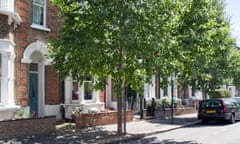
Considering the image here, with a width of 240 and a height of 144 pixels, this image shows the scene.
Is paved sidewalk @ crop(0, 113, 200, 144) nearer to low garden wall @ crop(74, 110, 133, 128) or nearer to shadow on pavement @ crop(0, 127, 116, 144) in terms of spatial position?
shadow on pavement @ crop(0, 127, 116, 144)

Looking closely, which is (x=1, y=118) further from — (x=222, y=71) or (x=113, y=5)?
(x=222, y=71)

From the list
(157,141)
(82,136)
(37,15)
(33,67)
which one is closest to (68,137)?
(82,136)

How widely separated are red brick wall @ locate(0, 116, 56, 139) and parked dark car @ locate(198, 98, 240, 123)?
1001 centimetres

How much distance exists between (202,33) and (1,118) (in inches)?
354

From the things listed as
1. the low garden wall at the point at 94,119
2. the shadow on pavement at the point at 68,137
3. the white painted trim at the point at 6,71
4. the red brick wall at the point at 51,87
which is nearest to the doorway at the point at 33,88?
the red brick wall at the point at 51,87

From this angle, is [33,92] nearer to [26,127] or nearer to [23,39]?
[23,39]

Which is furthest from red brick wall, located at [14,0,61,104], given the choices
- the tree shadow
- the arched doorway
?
the tree shadow

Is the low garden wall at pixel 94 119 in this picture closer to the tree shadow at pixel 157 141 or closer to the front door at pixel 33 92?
the front door at pixel 33 92

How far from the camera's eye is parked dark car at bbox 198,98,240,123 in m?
21.2

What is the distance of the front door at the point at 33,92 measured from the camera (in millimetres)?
17734

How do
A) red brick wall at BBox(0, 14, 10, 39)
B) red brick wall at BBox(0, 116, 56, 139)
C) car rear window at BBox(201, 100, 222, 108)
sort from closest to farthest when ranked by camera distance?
red brick wall at BBox(0, 116, 56, 139) < red brick wall at BBox(0, 14, 10, 39) < car rear window at BBox(201, 100, 222, 108)

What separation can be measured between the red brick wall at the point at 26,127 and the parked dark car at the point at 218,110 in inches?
394

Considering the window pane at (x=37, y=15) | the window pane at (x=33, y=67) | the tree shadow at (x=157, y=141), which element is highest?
the window pane at (x=37, y=15)

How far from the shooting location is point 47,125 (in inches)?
583
